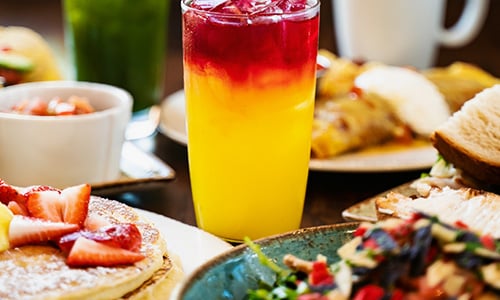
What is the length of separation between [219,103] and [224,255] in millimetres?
410

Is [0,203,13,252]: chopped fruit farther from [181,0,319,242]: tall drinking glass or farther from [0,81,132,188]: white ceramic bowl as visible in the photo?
[0,81,132,188]: white ceramic bowl

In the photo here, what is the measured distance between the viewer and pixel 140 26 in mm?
2471

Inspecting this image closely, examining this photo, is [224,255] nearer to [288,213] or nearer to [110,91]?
[288,213]

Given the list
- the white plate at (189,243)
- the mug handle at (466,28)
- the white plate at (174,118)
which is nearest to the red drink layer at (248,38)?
the white plate at (189,243)

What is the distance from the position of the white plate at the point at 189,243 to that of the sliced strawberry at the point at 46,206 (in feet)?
0.65

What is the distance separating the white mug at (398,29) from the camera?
120 inches

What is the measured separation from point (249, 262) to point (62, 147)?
2.55ft

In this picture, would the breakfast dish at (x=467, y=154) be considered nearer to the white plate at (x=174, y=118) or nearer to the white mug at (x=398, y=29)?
the white plate at (x=174, y=118)

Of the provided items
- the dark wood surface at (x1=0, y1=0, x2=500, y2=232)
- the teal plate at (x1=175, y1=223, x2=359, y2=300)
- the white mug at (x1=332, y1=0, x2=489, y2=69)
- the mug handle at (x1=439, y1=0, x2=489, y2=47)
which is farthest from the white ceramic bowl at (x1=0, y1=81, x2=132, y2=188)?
the mug handle at (x1=439, y1=0, x2=489, y2=47)

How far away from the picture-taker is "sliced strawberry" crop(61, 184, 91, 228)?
1.45 m

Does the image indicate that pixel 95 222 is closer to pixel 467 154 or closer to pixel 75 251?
pixel 75 251

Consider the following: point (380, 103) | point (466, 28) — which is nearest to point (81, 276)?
point (380, 103)

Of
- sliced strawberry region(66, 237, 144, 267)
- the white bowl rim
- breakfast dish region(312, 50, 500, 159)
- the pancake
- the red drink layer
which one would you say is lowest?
breakfast dish region(312, 50, 500, 159)

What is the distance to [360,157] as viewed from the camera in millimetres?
2277
